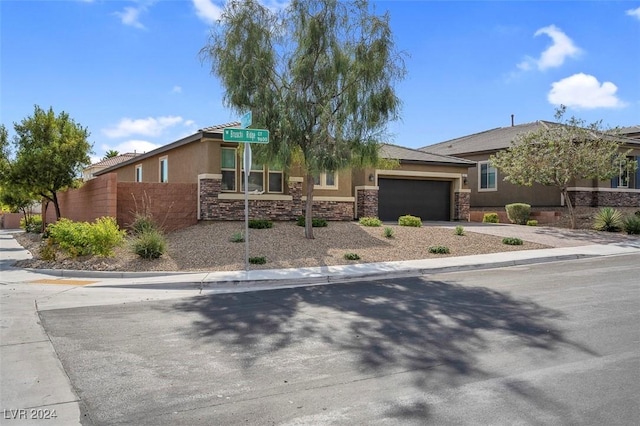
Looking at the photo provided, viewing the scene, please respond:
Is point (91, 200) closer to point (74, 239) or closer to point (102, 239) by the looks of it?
point (74, 239)

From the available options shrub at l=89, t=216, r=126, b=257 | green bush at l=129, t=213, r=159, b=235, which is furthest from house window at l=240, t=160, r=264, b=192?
shrub at l=89, t=216, r=126, b=257

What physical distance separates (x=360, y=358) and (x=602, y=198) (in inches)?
1032

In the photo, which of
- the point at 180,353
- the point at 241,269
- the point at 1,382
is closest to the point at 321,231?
the point at 241,269

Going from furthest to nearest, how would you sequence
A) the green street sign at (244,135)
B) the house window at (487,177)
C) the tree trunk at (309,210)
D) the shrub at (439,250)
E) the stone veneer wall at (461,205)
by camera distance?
the house window at (487,177), the stone veneer wall at (461,205), the tree trunk at (309,210), the shrub at (439,250), the green street sign at (244,135)

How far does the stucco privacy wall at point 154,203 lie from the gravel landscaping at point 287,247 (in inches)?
26.9

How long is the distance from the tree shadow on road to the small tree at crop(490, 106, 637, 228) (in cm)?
1484

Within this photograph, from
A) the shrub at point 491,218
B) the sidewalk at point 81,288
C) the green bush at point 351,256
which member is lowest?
the sidewalk at point 81,288

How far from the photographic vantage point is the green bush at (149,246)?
1434 centimetres

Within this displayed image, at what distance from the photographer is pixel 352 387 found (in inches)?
202

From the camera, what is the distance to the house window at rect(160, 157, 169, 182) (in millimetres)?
23281

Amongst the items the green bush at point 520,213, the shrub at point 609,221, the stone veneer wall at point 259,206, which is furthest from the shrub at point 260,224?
the shrub at point 609,221

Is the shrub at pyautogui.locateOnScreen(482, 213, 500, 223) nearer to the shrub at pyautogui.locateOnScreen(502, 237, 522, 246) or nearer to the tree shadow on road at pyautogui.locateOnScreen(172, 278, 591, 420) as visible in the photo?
the shrub at pyautogui.locateOnScreen(502, 237, 522, 246)

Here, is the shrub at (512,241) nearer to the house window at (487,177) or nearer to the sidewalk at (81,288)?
the sidewalk at (81,288)

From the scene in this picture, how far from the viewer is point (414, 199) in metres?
27.0
